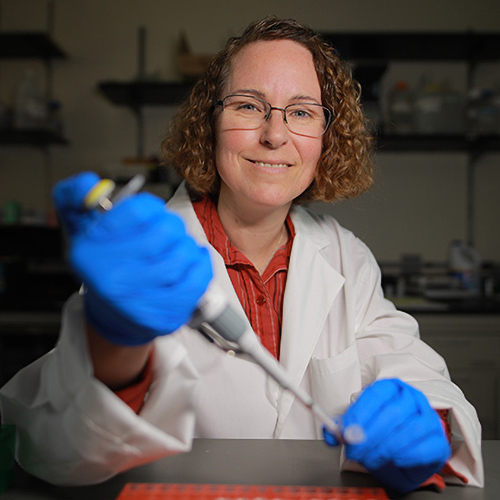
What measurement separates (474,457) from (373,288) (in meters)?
0.49

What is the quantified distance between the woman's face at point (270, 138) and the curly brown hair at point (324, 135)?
5cm

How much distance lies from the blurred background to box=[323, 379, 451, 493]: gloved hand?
2.03 m

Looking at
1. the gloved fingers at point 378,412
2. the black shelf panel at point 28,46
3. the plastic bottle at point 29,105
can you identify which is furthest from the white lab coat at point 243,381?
the black shelf panel at point 28,46

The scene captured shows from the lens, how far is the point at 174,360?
2.31 feet

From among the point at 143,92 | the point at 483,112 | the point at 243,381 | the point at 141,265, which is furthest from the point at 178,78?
the point at 141,265

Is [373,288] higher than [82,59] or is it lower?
lower

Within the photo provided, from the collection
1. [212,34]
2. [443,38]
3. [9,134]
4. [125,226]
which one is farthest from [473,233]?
[125,226]

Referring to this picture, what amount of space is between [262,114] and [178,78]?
2.15 metres

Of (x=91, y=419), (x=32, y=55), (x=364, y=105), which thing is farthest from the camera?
(x=32, y=55)

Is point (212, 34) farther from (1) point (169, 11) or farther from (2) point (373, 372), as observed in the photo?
(2) point (373, 372)

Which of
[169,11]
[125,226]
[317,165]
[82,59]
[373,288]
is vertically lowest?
[373,288]

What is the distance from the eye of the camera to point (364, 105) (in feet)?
8.82

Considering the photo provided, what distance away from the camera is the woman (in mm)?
542

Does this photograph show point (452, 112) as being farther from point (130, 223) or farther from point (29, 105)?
point (130, 223)
